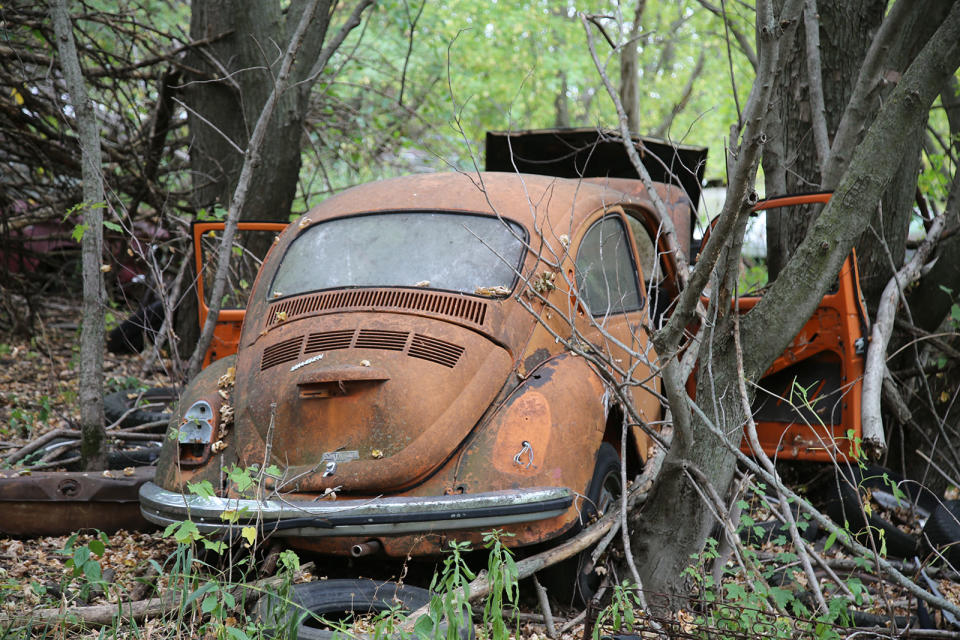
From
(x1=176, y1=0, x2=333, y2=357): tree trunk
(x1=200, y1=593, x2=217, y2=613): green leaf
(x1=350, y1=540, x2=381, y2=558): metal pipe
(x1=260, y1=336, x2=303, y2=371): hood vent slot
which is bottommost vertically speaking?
(x1=200, y1=593, x2=217, y2=613): green leaf

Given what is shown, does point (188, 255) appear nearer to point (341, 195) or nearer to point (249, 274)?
point (249, 274)

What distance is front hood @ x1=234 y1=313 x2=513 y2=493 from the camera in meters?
3.93

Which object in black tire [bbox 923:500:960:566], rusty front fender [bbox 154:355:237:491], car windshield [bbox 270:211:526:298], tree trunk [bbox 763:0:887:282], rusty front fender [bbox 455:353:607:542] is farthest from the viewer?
tree trunk [bbox 763:0:887:282]

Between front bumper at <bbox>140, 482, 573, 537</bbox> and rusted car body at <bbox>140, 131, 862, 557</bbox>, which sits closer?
front bumper at <bbox>140, 482, 573, 537</bbox>

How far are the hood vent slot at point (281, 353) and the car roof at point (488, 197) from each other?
1.01 metres

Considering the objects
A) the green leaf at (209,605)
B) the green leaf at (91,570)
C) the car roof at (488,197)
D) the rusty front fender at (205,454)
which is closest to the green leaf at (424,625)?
the green leaf at (209,605)

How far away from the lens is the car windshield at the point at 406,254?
4.55 meters

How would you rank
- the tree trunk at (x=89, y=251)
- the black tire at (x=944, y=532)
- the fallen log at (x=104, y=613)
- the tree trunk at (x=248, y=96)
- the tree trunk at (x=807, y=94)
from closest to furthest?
the fallen log at (x=104, y=613) → the black tire at (x=944, y=532) → the tree trunk at (x=89, y=251) → the tree trunk at (x=807, y=94) → the tree trunk at (x=248, y=96)

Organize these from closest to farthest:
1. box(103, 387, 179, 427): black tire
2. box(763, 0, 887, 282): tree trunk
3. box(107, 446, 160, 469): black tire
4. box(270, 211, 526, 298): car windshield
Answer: box(270, 211, 526, 298): car windshield
box(107, 446, 160, 469): black tire
box(763, 0, 887, 282): tree trunk
box(103, 387, 179, 427): black tire

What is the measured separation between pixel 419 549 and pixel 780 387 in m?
3.07

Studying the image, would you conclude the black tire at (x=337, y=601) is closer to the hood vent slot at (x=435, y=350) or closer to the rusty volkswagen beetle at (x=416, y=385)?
the rusty volkswagen beetle at (x=416, y=385)

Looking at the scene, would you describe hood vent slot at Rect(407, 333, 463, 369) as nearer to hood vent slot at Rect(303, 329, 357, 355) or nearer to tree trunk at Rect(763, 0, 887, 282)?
hood vent slot at Rect(303, 329, 357, 355)

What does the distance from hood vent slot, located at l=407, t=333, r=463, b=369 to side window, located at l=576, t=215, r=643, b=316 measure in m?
0.90

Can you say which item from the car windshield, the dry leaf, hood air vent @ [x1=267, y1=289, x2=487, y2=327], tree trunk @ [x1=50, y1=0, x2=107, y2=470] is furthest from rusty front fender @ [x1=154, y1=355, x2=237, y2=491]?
the dry leaf
